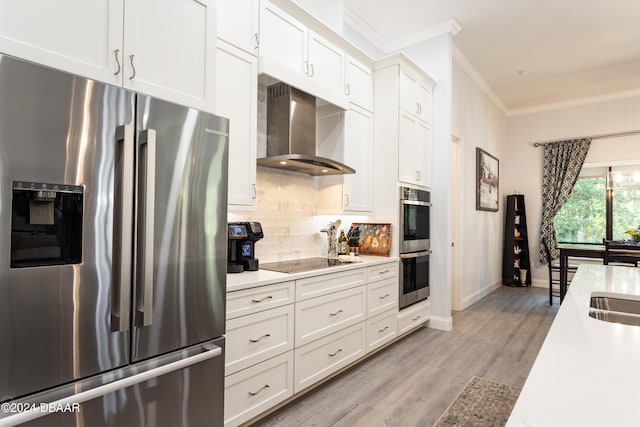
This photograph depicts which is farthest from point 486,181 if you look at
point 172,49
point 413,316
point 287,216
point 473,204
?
point 172,49

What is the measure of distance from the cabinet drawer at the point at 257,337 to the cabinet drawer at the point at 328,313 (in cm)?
10

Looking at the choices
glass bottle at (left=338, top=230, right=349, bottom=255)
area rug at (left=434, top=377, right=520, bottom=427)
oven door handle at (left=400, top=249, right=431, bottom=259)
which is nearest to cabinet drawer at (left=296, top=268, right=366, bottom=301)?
glass bottle at (left=338, top=230, right=349, bottom=255)

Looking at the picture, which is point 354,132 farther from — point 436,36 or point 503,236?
point 503,236

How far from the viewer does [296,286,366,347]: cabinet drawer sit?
227 centimetres

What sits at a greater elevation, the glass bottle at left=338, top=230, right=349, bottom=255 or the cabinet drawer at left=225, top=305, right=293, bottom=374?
the glass bottle at left=338, top=230, right=349, bottom=255

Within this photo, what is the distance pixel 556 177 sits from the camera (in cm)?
617

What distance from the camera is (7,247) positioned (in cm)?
104

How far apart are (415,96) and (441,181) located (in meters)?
0.99

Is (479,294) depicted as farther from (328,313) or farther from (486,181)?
(328,313)

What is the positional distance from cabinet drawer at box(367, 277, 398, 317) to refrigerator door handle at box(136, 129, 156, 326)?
195 cm

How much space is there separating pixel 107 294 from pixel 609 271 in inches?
121

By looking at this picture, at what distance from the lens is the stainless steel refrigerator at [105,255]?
1.07 m

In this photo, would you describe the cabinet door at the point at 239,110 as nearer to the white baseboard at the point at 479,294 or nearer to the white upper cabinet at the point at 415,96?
the white upper cabinet at the point at 415,96

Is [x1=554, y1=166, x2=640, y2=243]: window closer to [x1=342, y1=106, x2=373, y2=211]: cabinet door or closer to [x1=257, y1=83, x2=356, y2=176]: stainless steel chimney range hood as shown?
[x1=342, y1=106, x2=373, y2=211]: cabinet door
